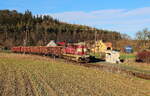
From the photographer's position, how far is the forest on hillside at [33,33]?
111625 mm

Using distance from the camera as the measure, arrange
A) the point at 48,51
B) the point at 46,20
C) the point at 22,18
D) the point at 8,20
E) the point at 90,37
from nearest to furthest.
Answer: the point at 48,51 → the point at 90,37 → the point at 8,20 → the point at 22,18 → the point at 46,20

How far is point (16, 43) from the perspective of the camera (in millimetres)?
109938

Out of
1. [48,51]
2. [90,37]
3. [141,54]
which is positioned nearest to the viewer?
[141,54]

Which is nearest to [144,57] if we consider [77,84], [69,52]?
[69,52]

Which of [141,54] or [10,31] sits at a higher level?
[10,31]

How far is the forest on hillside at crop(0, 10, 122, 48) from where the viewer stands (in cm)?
11162

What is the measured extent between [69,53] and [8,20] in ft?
370

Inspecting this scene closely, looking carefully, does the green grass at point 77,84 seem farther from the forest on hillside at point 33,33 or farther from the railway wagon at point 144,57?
the forest on hillside at point 33,33

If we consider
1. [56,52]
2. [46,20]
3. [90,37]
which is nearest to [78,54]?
[56,52]

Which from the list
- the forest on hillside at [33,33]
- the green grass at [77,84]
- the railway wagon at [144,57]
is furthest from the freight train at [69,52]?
the forest on hillside at [33,33]

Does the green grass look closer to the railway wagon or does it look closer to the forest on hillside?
the railway wagon

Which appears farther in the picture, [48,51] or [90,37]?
[90,37]

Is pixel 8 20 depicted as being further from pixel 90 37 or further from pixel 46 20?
pixel 90 37

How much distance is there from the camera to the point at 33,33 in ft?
395
